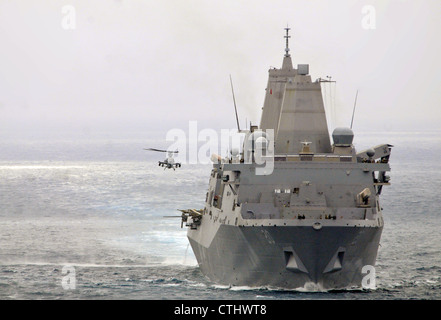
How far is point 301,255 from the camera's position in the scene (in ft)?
123

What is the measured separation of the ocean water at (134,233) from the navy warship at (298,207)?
0.85m

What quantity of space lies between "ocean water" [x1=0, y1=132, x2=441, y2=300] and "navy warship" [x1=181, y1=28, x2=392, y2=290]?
848 mm

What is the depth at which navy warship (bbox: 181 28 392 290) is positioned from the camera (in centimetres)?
3753

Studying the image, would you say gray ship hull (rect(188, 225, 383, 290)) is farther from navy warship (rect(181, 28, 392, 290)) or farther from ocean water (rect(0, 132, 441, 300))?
ocean water (rect(0, 132, 441, 300))

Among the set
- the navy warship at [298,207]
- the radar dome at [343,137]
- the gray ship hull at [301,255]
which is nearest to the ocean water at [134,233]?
the gray ship hull at [301,255]

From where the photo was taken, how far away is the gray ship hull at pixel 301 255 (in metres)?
37.4

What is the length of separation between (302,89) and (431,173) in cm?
4239

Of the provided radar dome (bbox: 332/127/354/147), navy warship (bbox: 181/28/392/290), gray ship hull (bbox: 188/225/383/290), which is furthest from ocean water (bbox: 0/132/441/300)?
radar dome (bbox: 332/127/354/147)

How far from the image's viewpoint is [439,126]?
158m

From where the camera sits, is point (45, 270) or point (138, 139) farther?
point (138, 139)

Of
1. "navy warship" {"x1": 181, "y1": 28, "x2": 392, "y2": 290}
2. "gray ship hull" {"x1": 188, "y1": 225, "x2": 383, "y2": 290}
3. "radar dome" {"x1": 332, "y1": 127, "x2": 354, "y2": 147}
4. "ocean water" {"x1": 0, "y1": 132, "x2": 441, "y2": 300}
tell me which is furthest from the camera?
"radar dome" {"x1": 332, "y1": 127, "x2": 354, "y2": 147}

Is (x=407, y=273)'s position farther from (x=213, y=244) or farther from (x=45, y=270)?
(x=45, y=270)

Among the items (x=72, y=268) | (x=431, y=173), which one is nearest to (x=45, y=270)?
(x=72, y=268)

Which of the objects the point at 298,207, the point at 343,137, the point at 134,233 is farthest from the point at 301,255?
the point at 134,233
